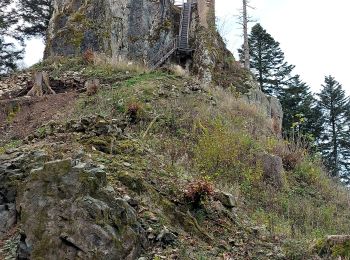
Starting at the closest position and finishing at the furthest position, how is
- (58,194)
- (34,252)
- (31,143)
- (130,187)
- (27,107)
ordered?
(34,252) → (58,194) → (130,187) → (31,143) → (27,107)

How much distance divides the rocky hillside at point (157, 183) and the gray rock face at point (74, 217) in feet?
0.04

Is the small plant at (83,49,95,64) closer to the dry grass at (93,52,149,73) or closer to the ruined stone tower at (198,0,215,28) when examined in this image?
the dry grass at (93,52,149,73)

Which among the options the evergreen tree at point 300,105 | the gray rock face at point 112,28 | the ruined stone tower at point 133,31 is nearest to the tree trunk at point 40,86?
the gray rock face at point 112,28

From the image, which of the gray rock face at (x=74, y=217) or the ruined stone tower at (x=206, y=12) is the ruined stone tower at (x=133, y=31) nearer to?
the ruined stone tower at (x=206, y=12)

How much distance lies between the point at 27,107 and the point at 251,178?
282 inches

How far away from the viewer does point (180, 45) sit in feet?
75.0

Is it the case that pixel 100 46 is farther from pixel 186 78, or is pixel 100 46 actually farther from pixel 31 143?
pixel 31 143

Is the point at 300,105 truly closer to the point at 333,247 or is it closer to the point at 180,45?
the point at 180,45

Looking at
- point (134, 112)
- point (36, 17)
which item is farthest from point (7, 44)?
point (134, 112)

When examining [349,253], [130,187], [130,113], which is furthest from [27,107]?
[349,253]

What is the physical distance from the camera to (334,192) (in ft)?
37.5

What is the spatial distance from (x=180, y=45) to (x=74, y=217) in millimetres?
18067

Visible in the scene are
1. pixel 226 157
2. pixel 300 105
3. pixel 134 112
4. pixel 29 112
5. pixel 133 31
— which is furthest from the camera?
pixel 300 105

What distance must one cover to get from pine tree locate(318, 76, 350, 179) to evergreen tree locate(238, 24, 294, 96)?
2.66 m
